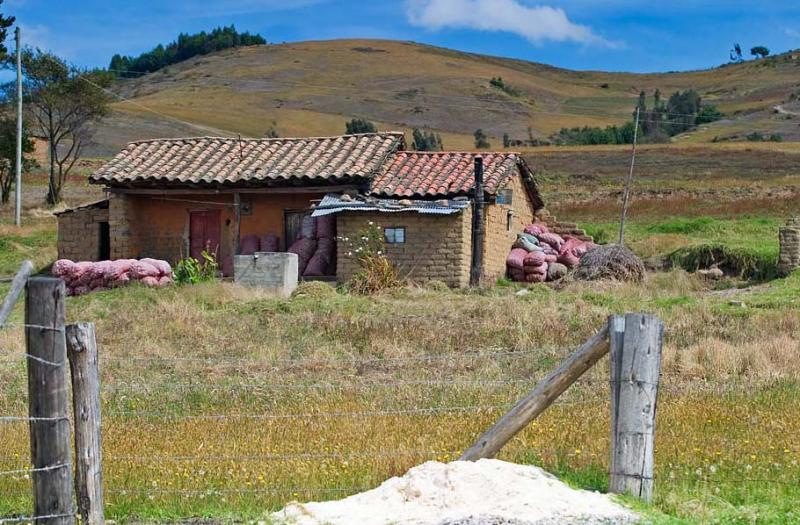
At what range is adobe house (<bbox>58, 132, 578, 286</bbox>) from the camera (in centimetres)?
2347

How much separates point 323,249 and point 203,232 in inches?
146

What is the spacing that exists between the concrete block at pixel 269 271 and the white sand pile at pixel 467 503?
1547cm

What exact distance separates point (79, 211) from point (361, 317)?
12471 mm

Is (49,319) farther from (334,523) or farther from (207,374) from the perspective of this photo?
(207,374)

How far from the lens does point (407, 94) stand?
110 metres

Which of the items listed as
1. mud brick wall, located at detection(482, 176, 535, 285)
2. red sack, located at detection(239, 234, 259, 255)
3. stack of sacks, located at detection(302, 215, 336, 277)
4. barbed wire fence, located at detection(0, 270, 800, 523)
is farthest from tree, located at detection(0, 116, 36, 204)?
barbed wire fence, located at detection(0, 270, 800, 523)

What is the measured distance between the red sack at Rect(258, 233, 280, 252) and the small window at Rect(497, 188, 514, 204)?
17.8 feet

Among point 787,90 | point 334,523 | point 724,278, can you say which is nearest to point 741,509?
point 334,523

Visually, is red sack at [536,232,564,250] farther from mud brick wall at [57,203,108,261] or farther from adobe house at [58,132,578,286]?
mud brick wall at [57,203,108,261]

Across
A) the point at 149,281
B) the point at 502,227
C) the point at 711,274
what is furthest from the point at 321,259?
the point at 711,274

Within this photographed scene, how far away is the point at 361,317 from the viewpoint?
17.1 metres

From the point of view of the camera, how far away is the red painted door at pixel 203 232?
26.2 metres

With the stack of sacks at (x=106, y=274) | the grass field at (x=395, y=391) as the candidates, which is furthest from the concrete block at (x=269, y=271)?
the stack of sacks at (x=106, y=274)

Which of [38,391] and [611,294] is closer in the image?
[38,391]
